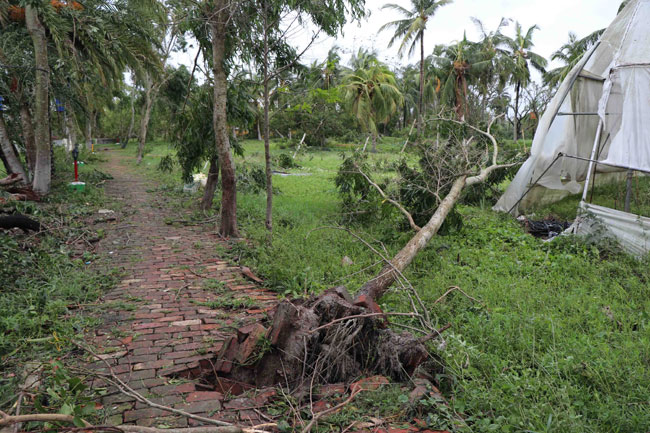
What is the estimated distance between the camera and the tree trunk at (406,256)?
454cm

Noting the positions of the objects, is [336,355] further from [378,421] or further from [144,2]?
[144,2]

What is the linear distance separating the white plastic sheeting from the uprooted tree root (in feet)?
18.8

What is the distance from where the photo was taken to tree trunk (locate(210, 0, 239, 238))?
7203 millimetres

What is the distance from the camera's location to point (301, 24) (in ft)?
23.0

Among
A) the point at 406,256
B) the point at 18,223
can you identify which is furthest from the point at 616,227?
the point at 18,223

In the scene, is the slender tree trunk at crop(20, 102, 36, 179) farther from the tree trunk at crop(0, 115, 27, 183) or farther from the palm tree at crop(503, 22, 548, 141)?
the palm tree at crop(503, 22, 548, 141)

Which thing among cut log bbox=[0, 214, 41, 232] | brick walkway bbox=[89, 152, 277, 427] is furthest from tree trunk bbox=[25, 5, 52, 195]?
cut log bbox=[0, 214, 41, 232]

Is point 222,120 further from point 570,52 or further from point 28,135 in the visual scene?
point 570,52

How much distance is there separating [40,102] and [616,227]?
1243 centimetres

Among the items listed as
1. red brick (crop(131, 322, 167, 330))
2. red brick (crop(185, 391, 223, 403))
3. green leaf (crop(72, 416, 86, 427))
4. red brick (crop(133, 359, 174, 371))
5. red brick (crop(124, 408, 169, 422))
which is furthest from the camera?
red brick (crop(131, 322, 167, 330))

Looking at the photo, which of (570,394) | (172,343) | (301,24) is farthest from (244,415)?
(301,24)

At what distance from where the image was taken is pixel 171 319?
174 inches

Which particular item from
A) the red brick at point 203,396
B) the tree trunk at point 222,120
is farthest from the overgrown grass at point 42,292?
the tree trunk at point 222,120

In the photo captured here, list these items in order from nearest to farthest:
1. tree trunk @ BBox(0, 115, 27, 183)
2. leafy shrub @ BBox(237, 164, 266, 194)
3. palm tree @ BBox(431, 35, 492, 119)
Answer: tree trunk @ BBox(0, 115, 27, 183) → leafy shrub @ BBox(237, 164, 266, 194) → palm tree @ BBox(431, 35, 492, 119)
